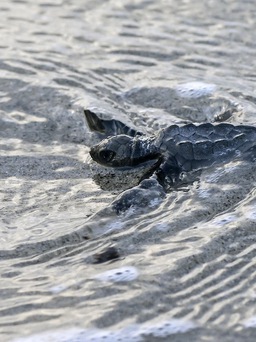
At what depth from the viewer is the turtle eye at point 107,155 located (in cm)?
312

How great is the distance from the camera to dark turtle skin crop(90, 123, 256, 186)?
10.1 feet

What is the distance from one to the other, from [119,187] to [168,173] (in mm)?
225

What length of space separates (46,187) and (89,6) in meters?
2.17

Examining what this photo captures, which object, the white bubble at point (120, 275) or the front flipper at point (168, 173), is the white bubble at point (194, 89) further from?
the white bubble at point (120, 275)

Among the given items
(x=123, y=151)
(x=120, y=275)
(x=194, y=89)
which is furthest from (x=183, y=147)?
(x=120, y=275)

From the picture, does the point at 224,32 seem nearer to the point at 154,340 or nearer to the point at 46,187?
the point at 46,187

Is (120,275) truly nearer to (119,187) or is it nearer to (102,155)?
(119,187)

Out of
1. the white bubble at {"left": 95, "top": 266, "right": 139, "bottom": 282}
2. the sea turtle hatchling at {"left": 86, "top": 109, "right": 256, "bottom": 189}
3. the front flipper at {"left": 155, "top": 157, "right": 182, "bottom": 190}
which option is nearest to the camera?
the white bubble at {"left": 95, "top": 266, "right": 139, "bottom": 282}

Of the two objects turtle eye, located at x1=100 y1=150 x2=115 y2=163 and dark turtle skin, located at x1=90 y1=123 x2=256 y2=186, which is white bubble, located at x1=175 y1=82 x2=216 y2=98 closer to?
dark turtle skin, located at x1=90 y1=123 x2=256 y2=186

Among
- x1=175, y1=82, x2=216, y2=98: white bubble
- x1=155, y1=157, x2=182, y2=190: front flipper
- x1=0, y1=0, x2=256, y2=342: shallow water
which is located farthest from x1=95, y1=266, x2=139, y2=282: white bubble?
x1=175, y1=82, x2=216, y2=98: white bubble

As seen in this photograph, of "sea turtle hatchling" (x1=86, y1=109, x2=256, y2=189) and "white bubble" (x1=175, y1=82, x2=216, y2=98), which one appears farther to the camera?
"white bubble" (x1=175, y1=82, x2=216, y2=98)

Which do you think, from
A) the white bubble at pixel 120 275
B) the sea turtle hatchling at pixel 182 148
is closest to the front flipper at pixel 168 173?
the sea turtle hatchling at pixel 182 148

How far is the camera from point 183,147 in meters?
3.08

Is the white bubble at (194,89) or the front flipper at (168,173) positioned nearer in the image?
the front flipper at (168,173)
